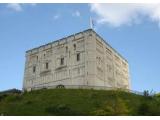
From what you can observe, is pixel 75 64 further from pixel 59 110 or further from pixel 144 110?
pixel 144 110

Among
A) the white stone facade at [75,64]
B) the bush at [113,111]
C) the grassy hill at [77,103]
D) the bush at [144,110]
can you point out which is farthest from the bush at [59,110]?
the white stone facade at [75,64]

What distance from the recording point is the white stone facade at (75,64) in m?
57.6

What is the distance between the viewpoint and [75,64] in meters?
59.4

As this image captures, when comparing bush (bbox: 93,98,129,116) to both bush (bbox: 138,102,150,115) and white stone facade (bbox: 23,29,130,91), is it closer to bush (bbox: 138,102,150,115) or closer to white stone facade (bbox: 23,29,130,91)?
bush (bbox: 138,102,150,115)

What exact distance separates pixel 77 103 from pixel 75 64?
703 inches

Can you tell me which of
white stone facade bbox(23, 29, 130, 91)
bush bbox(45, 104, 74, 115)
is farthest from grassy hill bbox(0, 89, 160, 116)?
white stone facade bbox(23, 29, 130, 91)

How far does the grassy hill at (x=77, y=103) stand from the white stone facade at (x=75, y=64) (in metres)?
7.11

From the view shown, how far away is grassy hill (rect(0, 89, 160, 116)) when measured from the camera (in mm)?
36581

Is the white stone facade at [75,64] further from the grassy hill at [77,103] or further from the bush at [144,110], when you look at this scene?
the bush at [144,110]

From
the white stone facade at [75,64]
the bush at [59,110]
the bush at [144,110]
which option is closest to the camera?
the bush at [144,110]

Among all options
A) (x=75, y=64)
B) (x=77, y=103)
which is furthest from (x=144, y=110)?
(x=75, y=64)

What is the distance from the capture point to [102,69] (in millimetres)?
60188

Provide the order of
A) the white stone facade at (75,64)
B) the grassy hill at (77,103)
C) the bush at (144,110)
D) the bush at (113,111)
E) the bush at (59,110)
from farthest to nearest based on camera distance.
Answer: the white stone facade at (75,64)
the bush at (59,110)
the grassy hill at (77,103)
the bush at (144,110)
the bush at (113,111)

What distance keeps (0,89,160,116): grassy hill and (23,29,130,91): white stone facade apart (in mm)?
7113
